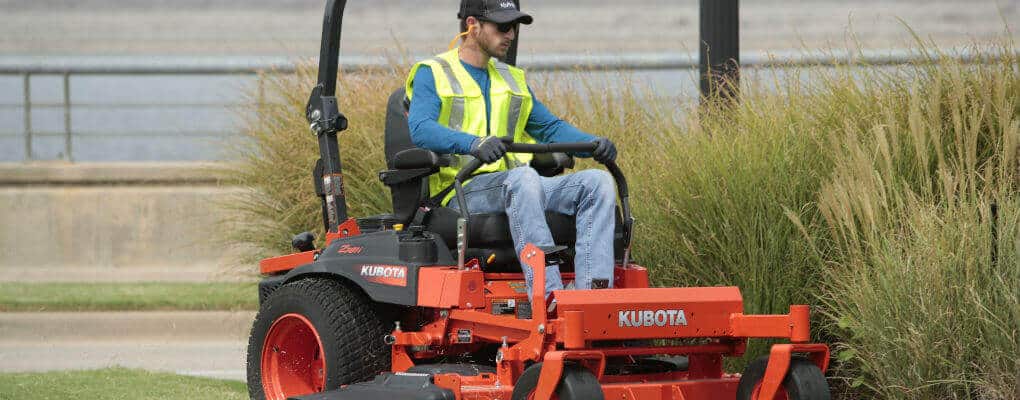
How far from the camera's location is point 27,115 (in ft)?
42.0

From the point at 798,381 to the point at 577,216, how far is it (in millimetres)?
960

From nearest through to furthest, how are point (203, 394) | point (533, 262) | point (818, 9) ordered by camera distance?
1. point (533, 262)
2. point (203, 394)
3. point (818, 9)

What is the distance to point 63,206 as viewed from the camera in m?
12.1

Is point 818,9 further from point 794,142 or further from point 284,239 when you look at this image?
point 794,142

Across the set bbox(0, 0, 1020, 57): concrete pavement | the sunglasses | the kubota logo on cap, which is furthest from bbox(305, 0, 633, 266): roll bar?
bbox(0, 0, 1020, 57): concrete pavement

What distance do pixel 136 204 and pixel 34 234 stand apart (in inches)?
32.0

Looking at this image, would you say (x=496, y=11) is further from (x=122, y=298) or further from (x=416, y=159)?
(x=122, y=298)

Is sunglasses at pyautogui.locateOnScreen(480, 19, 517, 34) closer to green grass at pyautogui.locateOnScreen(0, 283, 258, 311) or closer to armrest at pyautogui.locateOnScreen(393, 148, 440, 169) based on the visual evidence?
armrest at pyautogui.locateOnScreen(393, 148, 440, 169)

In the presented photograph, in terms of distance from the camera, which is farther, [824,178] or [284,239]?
[284,239]

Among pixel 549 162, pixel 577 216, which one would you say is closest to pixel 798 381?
pixel 577 216

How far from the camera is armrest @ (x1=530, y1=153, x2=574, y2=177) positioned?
6.14 m

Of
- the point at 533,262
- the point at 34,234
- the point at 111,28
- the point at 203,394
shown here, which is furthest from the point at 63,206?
the point at 111,28

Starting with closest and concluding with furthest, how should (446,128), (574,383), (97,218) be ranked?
(574,383)
(446,128)
(97,218)

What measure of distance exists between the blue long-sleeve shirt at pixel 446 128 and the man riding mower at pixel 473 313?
59mm
